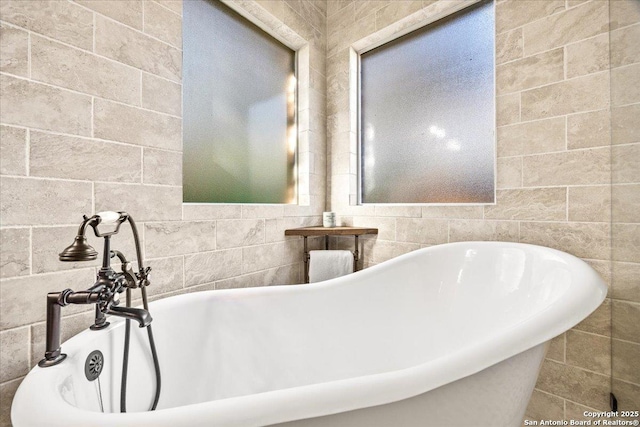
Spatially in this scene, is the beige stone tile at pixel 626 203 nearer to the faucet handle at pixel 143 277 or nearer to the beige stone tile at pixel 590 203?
the beige stone tile at pixel 590 203

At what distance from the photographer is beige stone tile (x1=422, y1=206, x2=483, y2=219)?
1542mm

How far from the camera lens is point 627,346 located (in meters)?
1.09

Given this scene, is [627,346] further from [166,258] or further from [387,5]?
[387,5]

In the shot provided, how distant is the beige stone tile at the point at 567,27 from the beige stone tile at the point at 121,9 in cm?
178

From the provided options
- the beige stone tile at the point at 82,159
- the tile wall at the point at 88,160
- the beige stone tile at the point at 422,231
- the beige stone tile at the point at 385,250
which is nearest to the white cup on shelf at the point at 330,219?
the beige stone tile at the point at 385,250

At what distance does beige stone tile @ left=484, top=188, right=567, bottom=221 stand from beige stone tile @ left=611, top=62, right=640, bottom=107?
0.39 meters

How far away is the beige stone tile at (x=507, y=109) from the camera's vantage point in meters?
1.44

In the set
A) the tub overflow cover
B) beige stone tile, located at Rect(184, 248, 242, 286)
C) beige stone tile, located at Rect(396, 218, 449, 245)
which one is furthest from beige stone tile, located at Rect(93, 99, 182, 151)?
beige stone tile, located at Rect(396, 218, 449, 245)

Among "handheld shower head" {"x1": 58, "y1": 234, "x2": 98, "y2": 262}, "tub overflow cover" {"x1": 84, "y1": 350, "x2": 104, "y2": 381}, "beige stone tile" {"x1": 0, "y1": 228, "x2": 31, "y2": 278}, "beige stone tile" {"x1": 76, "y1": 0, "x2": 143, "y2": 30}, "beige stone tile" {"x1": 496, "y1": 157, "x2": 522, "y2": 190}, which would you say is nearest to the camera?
"handheld shower head" {"x1": 58, "y1": 234, "x2": 98, "y2": 262}

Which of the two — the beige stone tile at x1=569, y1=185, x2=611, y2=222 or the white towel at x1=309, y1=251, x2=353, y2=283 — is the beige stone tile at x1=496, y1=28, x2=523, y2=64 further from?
the white towel at x1=309, y1=251, x2=353, y2=283

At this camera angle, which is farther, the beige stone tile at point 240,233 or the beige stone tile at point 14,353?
the beige stone tile at point 240,233

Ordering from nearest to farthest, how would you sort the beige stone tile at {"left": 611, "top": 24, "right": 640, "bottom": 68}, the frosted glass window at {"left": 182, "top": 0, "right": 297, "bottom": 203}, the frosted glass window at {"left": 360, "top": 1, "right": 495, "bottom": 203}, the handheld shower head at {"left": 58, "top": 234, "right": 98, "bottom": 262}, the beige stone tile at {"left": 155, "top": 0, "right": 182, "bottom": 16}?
the handheld shower head at {"left": 58, "top": 234, "right": 98, "bottom": 262}, the beige stone tile at {"left": 611, "top": 24, "right": 640, "bottom": 68}, the beige stone tile at {"left": 155, "top": 0, "right": 182, "bottom": 16}, the frosted glass window at {"left": 182, "top": 0, "right": 297, "bottom": 203}, the frosted glass window at {"left": 360, "top": 1, "right": 495, "bottom": 203}

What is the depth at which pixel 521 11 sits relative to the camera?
1435 mm

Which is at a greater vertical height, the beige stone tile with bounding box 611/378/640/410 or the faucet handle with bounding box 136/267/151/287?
the faucet handle with bounding box 136/267/151/287
